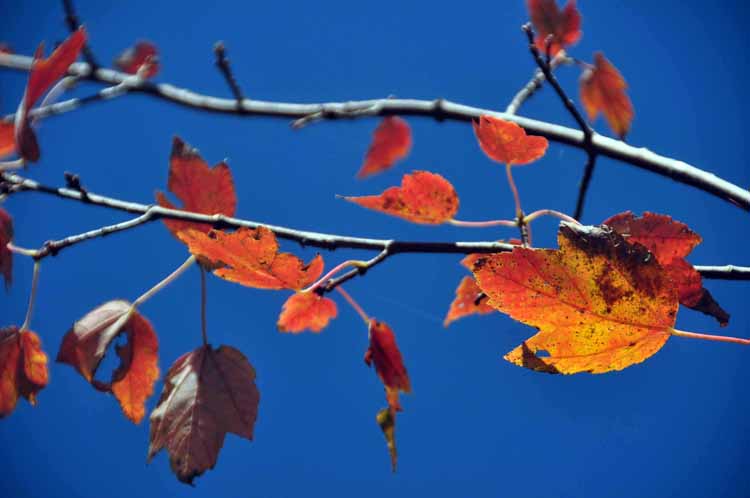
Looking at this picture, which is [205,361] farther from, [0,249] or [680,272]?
[680,272]

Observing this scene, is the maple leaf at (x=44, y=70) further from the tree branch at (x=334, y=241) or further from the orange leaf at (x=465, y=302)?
the orange leaf at (x=465, y=302)

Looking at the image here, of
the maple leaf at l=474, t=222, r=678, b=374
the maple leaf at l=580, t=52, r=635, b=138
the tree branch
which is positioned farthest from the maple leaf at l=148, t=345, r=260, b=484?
the maple leaf at l=580, t=52, r=635, b=138

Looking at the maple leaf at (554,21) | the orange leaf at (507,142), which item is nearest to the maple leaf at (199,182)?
the orange leaf at (507,142)

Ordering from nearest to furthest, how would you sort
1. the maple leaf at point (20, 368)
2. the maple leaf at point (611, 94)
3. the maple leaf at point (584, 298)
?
the maple leaf at point (584, 298) < the maple leaf at point (20, 368) < the maple leaf at point (611, 94)

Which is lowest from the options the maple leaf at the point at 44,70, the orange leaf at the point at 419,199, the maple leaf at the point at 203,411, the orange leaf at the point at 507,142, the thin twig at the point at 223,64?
the maple leaf at the point at 203,411

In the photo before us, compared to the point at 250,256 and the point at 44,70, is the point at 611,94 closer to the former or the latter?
→ the point at 250,256

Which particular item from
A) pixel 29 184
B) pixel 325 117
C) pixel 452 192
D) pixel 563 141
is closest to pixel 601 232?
pixel 452 192

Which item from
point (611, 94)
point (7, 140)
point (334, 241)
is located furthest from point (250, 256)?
point (611, 94)
